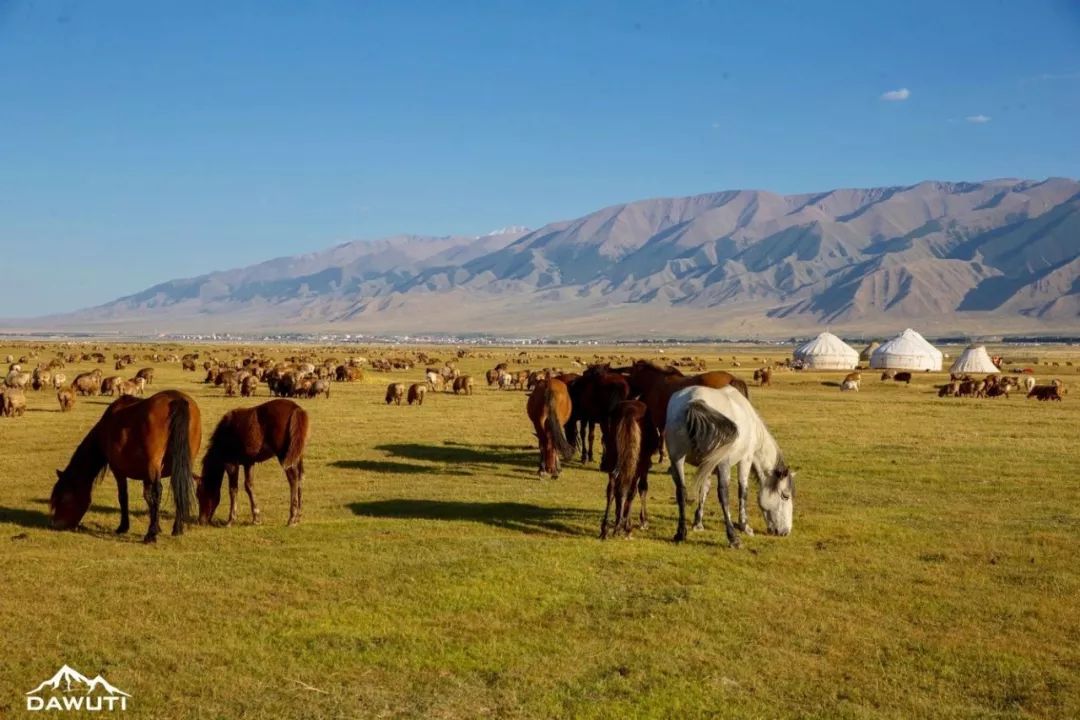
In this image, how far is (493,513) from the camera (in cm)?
1644

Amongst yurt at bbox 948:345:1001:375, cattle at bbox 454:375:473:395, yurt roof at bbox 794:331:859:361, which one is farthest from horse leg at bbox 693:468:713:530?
yurt roof at bbox 794:331:859:361

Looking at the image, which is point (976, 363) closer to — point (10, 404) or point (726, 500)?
point (10, 404)

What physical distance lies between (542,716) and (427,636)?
2152 mm

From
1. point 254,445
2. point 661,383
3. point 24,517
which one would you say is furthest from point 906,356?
point 24,517

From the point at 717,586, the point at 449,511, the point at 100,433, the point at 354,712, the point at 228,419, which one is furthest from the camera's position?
the point at 449,511

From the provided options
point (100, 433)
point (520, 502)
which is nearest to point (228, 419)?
point (100, 433)

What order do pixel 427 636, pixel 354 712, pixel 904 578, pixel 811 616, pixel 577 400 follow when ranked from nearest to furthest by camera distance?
pixel 354 712
pixel 427 636
pixel 811 616
pixel 904 578
pixel 577 400

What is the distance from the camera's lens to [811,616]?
10758 millimetres

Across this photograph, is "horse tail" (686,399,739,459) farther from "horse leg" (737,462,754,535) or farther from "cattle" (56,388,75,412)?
"cattle" (56,388,75,412)

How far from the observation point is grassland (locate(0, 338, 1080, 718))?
852cm

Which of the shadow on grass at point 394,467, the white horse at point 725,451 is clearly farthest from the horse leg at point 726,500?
the shadow on grass at point 394,467

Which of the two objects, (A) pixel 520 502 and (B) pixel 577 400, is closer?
(A) pixel 520 502

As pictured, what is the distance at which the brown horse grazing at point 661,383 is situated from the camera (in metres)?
18.0

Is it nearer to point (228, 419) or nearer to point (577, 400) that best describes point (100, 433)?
point (228, 419)
